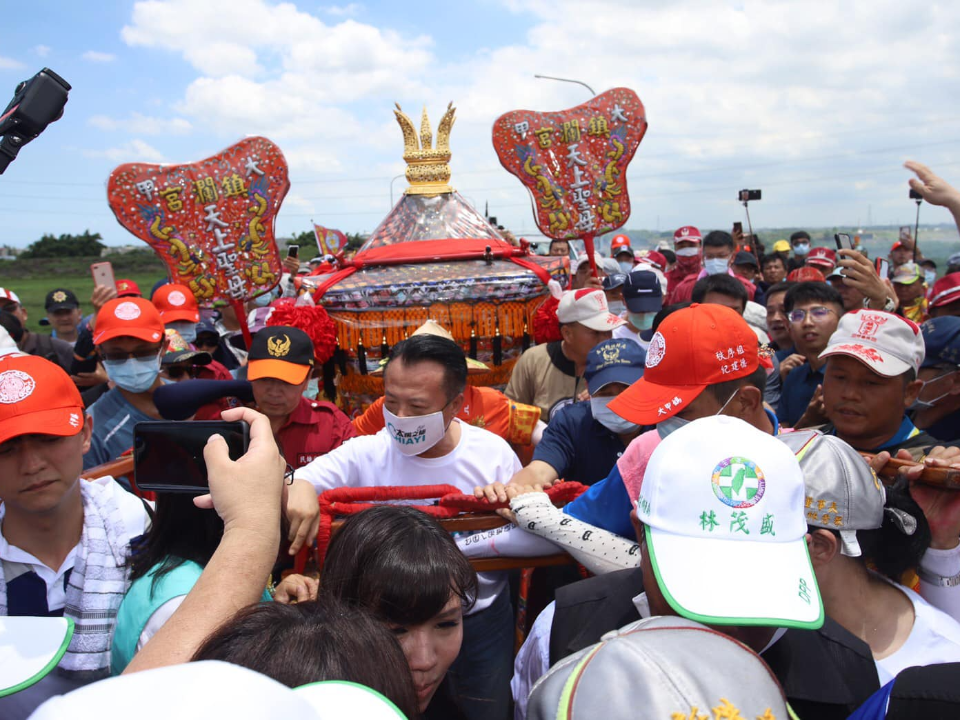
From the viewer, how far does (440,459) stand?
8.25 ft

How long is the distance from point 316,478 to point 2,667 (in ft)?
4.57

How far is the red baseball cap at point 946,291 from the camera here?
395 centimetres

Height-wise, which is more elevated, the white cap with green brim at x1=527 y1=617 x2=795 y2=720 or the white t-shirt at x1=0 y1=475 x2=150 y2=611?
the white cap with green brim at x1=527 y1=617 x2=795 y2=720

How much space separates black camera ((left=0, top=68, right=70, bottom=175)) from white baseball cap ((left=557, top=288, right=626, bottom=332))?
2.69m

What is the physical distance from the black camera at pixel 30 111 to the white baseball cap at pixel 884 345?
2371 millimetres

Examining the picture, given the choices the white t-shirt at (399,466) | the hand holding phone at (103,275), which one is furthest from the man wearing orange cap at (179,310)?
the white t-shirt at (399,466)

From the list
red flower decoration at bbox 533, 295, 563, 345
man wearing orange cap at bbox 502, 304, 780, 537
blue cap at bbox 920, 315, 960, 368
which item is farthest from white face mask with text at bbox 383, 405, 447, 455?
blue cap at bbox 920, 315, 960, 368

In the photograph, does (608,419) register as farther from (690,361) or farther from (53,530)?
(53,530)

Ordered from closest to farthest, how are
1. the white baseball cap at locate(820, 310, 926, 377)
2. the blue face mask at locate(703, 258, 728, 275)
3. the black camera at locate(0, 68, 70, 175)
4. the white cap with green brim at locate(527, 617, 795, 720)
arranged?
the white cap with green brim at locate(527, 617, 795, 720) → the black camera at locate(0, 68, 70, 175) → the white baseball cap at locate(820, 310, 926, 377) → the blue face mask at locate(703, 258, 728, 275)

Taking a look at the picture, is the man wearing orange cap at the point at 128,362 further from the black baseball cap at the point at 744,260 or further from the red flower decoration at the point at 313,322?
the black baseball cap at the point at 744,260

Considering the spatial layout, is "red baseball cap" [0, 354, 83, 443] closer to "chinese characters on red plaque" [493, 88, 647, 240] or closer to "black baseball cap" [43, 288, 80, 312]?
"chinese characters on red plaque" [493, 88, 647, 240]

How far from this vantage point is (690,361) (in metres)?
1.98

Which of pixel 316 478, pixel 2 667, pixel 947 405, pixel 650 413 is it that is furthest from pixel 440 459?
pixel 947 405

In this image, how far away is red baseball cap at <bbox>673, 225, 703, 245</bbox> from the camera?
25.0 feet
